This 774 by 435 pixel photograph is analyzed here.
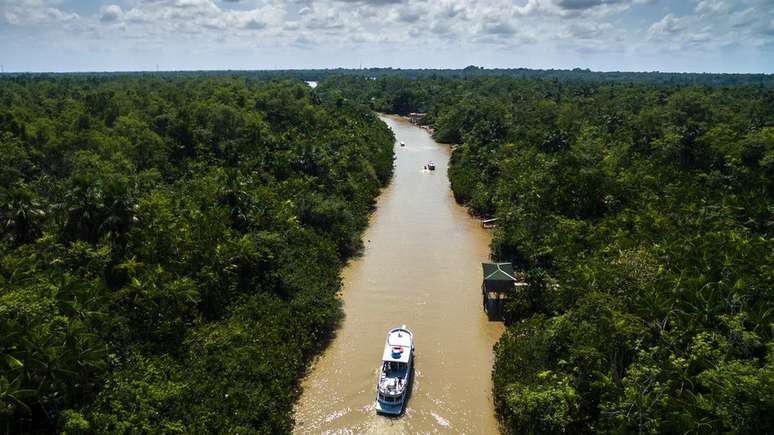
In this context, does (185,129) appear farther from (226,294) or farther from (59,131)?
(226,294)

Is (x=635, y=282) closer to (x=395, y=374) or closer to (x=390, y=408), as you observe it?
(x=395, y=374)

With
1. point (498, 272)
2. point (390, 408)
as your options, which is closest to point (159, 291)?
point (390, 408)

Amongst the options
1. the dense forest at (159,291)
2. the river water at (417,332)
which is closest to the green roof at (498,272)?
the river water at (417,332)

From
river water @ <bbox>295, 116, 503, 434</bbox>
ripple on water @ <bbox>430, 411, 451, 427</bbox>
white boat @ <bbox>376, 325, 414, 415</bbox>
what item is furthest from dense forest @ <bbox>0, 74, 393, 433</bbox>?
ripple on water @ <bbox>430, 411, 451, 427</bbox>

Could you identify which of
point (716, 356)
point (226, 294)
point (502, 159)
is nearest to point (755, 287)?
point (716, 356)

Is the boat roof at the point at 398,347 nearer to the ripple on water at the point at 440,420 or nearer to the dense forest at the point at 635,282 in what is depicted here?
the ripple on water at the point at 440,420

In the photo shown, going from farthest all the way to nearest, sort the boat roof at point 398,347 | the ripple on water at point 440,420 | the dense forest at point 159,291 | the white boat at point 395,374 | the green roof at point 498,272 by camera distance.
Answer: the green roof at point 498,272, the boat roof at point 398,347, the white boat at point 395,374, the ripple on water at point 440,420, the dense forest at point 159,291

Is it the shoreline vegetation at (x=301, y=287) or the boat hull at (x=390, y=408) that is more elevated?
the shoreline vegetation at (x=301, y=287)
